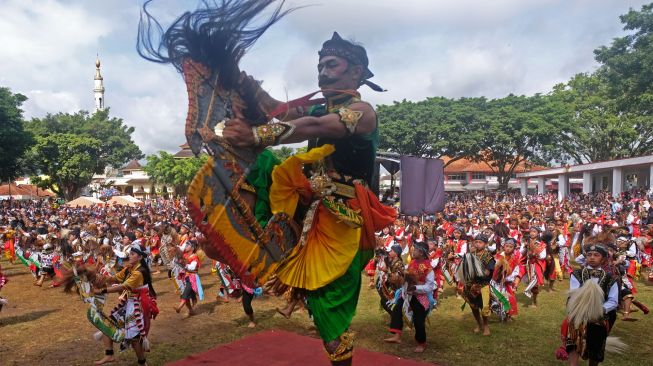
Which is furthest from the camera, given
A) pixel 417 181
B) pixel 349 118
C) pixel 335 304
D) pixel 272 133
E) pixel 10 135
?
pixel 10 135

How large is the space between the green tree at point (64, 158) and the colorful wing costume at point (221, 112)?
4295 centimetres

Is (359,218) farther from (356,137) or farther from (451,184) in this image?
(451,184)

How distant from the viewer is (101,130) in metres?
48.4

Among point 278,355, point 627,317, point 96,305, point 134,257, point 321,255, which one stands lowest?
point 278,355

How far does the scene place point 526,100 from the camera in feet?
126

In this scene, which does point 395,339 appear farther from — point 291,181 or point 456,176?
point 456,176

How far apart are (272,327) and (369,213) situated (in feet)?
18.0

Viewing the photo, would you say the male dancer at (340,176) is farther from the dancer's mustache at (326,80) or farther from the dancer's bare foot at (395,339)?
the dancer's bare foot at (395,339)

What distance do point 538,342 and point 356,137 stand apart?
6.06 metres

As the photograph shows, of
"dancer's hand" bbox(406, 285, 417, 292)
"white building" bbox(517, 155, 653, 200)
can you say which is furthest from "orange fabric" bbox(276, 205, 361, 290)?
"white building" bbox(517, 155, 653, 200)

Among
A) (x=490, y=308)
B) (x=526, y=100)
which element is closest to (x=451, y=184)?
(x=526, y=100)

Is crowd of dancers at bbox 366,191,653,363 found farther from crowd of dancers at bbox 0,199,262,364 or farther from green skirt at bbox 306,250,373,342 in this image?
green skirt at bbox 306,250,373,342

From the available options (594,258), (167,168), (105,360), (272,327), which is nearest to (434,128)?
(167,168)

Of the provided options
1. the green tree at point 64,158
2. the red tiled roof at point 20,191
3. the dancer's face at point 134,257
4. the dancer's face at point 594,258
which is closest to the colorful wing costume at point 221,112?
the dancer's face at point 134,257
